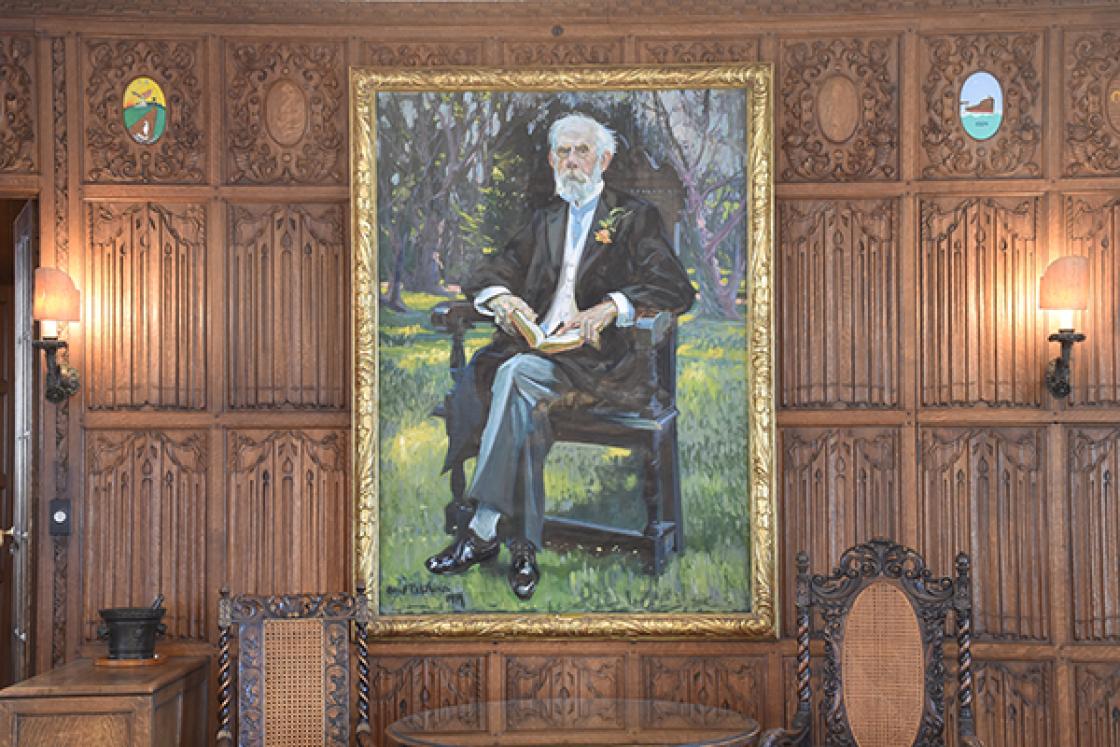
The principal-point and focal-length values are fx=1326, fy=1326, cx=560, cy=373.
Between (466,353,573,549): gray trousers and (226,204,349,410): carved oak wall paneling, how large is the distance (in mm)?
632

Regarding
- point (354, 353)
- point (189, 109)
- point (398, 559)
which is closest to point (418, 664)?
point (398, 559)

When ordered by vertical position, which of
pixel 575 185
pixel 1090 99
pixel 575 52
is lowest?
pixel 575 185

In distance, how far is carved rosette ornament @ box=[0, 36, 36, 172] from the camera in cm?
539

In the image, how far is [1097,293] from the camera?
536cm

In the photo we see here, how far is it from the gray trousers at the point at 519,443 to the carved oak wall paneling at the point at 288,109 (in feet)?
3.61

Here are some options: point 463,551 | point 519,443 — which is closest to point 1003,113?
point 519,443

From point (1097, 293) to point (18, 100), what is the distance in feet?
14.6

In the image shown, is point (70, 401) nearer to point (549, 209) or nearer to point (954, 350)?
point (549, 209)

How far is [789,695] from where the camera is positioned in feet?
17.6

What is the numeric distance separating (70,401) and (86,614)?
2.84ft

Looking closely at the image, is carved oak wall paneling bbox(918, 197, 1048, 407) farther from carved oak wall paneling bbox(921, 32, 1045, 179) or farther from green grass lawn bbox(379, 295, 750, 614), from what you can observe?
green grass lawn bbox(379, 295, 750, 614)

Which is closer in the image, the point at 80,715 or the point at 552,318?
the point at 80,715

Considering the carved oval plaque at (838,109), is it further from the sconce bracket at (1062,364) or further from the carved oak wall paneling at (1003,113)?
the sconce bracket at (1062,364)

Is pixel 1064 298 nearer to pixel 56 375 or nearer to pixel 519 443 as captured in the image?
pixel 519 443
